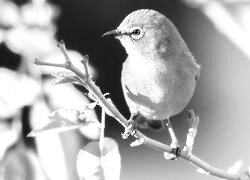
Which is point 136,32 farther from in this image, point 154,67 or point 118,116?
point 118,116

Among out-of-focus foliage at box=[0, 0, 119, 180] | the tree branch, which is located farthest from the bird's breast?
the tree branch

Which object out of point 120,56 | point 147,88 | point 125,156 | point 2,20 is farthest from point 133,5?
point 147,88

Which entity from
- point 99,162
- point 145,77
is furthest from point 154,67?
point 99,162

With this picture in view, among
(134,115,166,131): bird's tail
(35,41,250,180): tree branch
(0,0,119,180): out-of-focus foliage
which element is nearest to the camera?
(35,41,250,180): tree branch

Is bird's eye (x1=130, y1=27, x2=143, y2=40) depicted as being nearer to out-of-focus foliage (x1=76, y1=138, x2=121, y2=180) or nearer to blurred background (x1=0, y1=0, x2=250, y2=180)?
blurred background (x1=0, y1=0, x2=250, y2=180)

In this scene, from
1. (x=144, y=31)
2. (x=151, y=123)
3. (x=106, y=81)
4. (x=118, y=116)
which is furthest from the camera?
(x=106, y=81)

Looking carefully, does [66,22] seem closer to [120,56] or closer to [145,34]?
[120,56]
